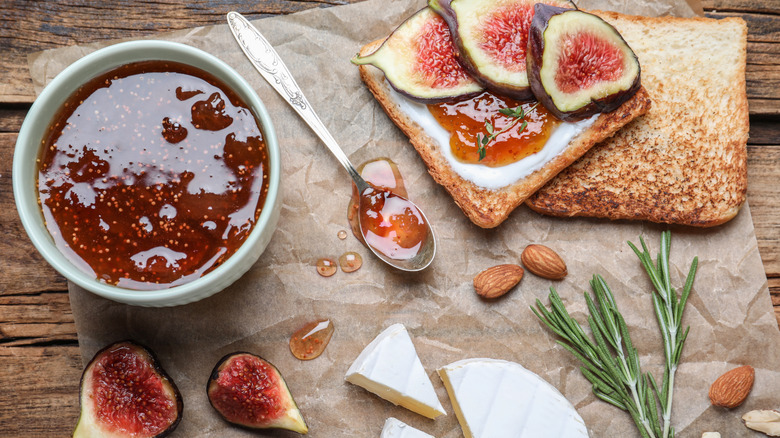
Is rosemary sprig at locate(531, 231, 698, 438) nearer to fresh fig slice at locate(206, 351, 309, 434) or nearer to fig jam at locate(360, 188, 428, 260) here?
fig jam at locate(360, 188, 428, 260)

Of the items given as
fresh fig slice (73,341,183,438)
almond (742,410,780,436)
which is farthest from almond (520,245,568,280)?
fresh fig slice (73,341,183,438)

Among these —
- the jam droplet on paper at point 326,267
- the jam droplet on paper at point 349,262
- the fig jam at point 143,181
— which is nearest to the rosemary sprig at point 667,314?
the jam droplet on paper at point 349,262

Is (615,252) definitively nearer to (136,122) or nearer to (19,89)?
(136,122)

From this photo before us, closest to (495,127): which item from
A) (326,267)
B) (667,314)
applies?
(326,267)

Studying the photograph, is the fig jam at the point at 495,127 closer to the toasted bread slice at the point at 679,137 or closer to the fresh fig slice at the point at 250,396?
the toasted bread slice at the point at 679,137

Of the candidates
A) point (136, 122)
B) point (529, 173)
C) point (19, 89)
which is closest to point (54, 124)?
point (136, 122)

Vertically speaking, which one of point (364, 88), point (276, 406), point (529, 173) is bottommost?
point (276, 406)

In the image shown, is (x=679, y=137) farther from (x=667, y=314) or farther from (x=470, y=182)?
(x=470, y=182)
